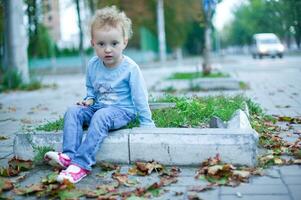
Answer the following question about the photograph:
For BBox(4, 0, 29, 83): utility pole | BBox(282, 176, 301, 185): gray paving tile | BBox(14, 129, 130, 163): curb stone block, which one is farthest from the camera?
BBox(4, 0, 29, 83): utility pole

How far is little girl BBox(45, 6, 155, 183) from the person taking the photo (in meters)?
3.67

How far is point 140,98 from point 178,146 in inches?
23.8

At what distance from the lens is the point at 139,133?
3.82m

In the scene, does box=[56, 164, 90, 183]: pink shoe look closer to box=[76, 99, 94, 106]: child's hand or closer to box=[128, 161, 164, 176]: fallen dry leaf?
box=[128, 161, 164, 176]: fallen dry leaf

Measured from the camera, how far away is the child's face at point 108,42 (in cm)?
399

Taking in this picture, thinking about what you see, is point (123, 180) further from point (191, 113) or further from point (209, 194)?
point (191, 113)

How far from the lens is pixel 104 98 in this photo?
4172mm

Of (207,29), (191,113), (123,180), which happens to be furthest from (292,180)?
(207,29)

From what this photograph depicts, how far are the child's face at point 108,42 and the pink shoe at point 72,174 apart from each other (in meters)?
1.12

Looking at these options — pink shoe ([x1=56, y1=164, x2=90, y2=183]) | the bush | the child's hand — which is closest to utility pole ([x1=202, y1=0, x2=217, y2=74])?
the bush

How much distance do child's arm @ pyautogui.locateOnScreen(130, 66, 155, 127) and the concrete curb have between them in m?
0.19

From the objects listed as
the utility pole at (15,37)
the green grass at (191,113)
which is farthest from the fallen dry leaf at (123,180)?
the utility pole at (15,37)

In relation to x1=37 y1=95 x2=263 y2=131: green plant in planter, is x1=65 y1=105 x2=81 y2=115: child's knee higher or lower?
higher

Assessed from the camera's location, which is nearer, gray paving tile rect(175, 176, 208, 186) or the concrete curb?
gray paving tile rect(175, 176, 208, 186)
